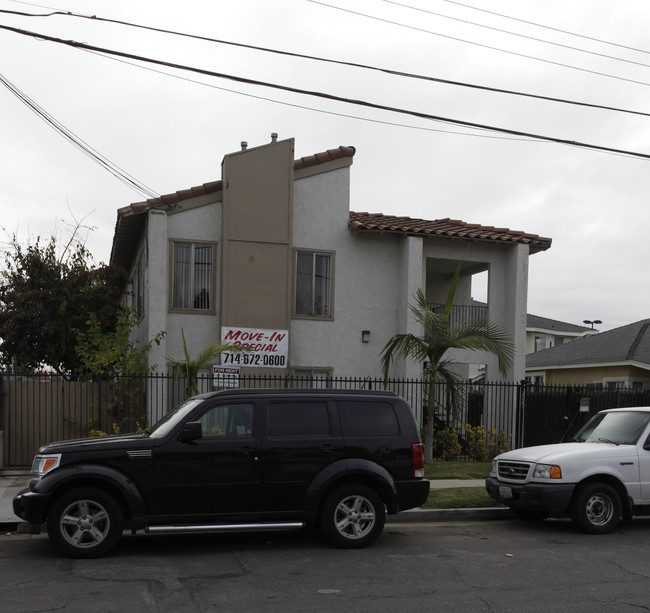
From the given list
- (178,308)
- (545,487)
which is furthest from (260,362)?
(545,487)

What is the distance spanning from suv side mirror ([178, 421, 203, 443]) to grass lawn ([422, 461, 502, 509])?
408 centimetres

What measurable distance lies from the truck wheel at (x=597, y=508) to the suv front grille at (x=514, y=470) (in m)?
0.70

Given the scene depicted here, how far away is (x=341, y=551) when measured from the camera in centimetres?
821

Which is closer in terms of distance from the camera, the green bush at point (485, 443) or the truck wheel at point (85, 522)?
the truck wheel at point (85, 522)

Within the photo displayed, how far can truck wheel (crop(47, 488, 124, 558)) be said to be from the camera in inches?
300

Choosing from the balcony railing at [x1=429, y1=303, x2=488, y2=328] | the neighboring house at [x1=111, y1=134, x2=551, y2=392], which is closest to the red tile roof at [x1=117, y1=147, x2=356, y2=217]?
the neighboring house at [x1=111, y1=134, x2=551, y2=392]

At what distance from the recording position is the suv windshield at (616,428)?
10180 mm

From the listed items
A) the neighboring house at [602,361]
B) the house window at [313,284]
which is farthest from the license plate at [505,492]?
the neighboring house at [602,361]

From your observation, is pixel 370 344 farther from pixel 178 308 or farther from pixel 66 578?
pixel 66 578

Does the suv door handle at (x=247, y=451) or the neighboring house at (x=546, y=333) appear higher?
the neighboring house at (x=546, y=333)

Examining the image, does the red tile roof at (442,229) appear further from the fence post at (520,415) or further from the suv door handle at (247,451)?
the suv door handle at (247,451)

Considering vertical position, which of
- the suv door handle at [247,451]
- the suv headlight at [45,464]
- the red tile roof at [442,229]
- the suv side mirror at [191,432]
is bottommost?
the suv headlight at [45,464]

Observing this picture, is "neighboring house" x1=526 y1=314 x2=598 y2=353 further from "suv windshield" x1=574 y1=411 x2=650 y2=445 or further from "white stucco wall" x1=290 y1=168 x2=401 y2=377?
"suv windshield" x1=574 y1=411 x2=650 y2=445

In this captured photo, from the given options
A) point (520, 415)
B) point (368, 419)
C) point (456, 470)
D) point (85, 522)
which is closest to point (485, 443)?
point (520, 415)
